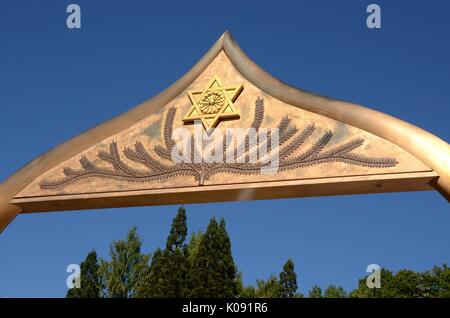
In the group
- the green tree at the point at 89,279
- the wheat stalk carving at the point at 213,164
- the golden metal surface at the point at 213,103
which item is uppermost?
the green tree at the point at 89,279

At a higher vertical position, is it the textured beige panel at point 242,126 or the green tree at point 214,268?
the green tree at point 214,268

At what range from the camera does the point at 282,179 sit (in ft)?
17.0

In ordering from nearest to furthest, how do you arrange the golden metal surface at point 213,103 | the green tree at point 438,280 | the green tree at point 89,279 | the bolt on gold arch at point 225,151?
1. the bolt on gold arch at point 225,151
2. the golden metal surface at point 213,103
3. the green tree at point 89,279
4. the green tree at point 438,280

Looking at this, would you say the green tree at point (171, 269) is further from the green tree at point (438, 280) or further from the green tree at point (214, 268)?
the green tree at point (438, 280)

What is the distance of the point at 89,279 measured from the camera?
23.0 meters

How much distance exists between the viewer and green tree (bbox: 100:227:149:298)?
2353 centimetres

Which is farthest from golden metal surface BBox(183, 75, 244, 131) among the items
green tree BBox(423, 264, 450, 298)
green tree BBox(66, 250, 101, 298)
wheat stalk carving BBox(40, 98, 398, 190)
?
green tree BBox(423, 264, 450, 298)

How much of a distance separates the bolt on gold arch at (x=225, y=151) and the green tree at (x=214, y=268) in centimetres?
1557

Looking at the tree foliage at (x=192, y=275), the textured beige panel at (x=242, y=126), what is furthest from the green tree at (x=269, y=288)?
the textured beige panel at (x=242, y=126)

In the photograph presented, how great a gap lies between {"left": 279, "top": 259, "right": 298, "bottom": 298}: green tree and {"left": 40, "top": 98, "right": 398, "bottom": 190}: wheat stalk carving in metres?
20.5

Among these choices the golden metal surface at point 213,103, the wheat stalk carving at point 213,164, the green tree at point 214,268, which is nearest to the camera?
the wheat stalk carving at point 213,164

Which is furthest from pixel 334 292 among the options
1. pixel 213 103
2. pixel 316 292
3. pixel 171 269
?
pixel 213 103

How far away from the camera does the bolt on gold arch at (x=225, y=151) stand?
5000 millimetres
